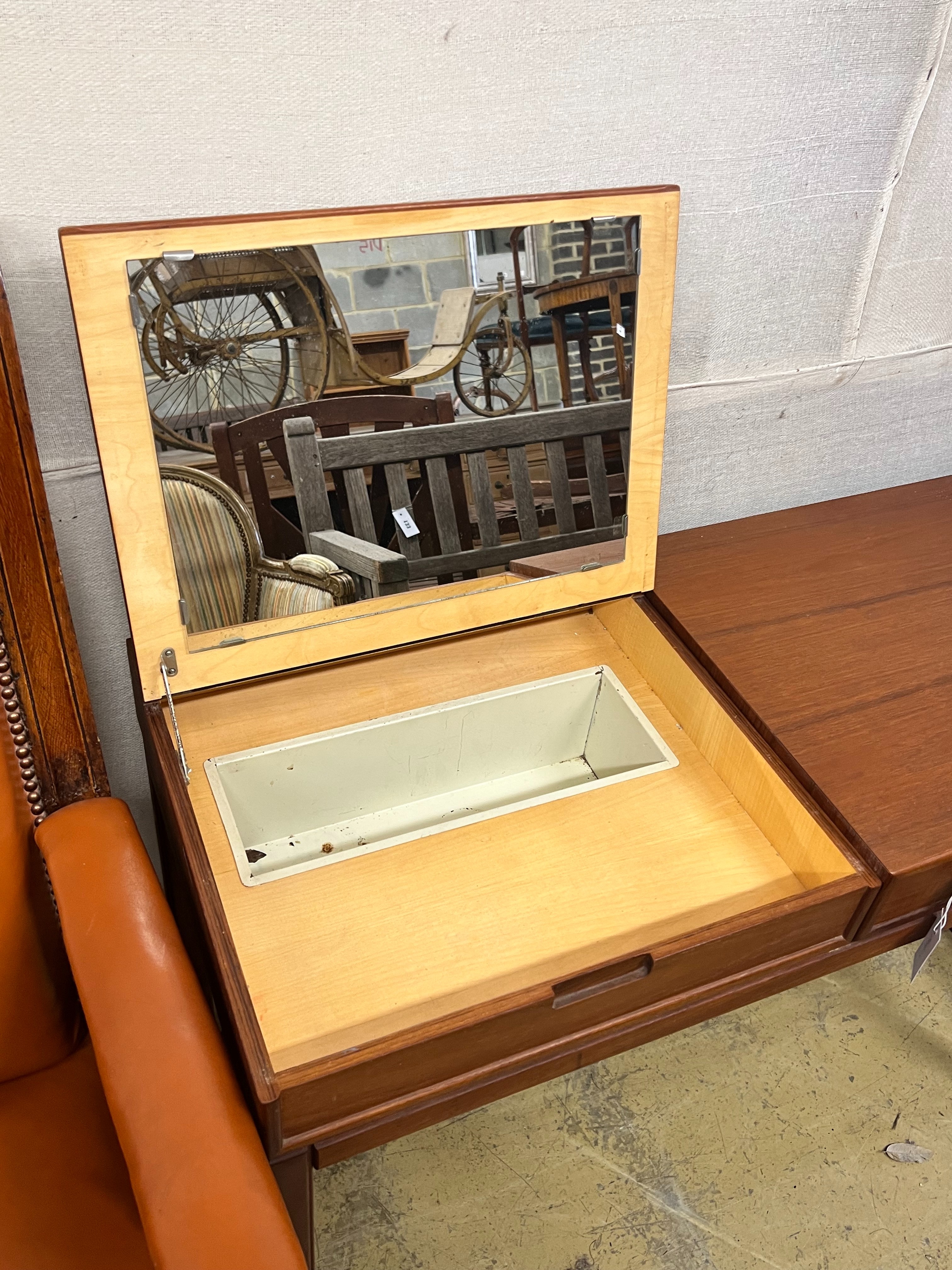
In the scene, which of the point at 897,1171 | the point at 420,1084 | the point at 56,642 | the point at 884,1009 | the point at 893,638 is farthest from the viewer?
the point at 884,1009

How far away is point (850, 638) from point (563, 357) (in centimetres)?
48

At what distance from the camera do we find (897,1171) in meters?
1.24

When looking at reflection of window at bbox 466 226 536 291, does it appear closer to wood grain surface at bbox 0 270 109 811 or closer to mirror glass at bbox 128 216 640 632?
mirror glass at bbox 128 216 640 632

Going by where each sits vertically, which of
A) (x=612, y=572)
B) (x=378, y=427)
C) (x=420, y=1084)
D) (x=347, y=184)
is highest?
(x=347, y=184)

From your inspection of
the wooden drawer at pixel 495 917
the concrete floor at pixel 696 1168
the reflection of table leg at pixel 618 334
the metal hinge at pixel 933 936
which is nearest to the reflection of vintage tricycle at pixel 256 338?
the reflection of table leg at pixel 618 334

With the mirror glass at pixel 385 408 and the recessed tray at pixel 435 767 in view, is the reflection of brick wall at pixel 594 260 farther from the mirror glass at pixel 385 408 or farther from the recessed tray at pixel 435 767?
the recessed tray at pixel 435 767

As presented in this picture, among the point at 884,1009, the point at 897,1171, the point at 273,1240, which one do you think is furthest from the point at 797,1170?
the point at 273,1240

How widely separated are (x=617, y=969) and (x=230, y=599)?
20.9 inches

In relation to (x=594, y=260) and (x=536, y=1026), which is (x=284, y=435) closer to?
(x=594, y=260)

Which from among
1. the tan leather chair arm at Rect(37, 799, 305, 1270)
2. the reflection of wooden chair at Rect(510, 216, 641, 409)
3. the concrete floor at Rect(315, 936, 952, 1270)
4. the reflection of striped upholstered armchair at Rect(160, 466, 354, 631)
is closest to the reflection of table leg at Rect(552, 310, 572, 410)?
the reflection of wooden chair at Rect(510, 216, 641, 409)

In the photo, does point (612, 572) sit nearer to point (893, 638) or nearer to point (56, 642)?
point (893, 638)

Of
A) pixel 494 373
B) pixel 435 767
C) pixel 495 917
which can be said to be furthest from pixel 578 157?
pixel 495 917

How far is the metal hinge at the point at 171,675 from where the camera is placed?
912 millimetres

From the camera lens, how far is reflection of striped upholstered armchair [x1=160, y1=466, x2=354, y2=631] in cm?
88
